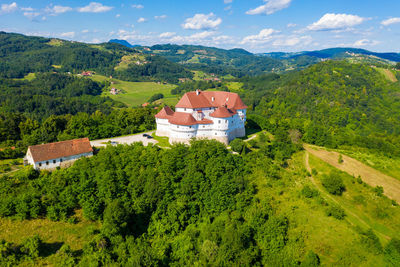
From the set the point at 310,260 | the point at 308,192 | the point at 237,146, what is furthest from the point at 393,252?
the point at 237,146

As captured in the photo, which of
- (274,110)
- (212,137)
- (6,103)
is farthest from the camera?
(274,110)

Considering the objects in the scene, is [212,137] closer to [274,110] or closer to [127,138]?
[127,138]

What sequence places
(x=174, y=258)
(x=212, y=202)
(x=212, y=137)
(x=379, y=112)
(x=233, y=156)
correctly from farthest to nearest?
(x=379, y=112)
(x=212, y=137)
(x=233, y=156)
(x=212, y=202)
(x=174, y=258)

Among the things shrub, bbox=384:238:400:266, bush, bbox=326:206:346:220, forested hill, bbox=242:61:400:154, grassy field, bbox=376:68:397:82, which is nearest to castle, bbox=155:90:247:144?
bush, bbox=326:206:346:220

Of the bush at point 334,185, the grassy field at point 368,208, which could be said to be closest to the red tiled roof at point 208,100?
the bush at point 334,185

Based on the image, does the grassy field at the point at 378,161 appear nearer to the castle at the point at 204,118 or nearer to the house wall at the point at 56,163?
the castle at the point at 204,118

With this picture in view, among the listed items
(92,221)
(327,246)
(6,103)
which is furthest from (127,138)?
(6,103)
